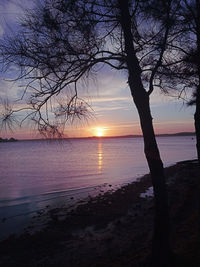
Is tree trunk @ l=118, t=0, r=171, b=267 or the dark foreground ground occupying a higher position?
tree trunk @ l=118, t=0, r=171, b=267

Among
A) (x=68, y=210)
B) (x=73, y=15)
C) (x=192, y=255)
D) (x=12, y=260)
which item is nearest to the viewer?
(x=73, y=15)

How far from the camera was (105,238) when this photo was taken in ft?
25.9

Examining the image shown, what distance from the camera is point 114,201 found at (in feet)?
42.2

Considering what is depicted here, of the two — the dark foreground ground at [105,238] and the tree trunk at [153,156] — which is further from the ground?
the tree trunk at [153,156]

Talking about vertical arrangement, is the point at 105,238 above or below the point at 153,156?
below

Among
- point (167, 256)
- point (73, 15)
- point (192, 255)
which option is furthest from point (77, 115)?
point (192, 255)

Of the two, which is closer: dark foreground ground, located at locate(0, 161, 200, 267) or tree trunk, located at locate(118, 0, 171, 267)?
tree trunk, located at locate(118, 0, 171, 267)

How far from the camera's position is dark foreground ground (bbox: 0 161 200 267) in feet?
18.1

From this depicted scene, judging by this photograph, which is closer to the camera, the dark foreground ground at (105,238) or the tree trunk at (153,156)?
the tree trunk at (153,156)

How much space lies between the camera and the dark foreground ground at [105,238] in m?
5.51

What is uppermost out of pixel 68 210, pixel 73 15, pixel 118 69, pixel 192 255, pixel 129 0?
pixel 129 0

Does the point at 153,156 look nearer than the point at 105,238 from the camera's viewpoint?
Yes

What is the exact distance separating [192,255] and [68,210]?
8.86 metres

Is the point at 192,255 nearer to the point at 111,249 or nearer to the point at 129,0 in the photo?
the point at 111,249
